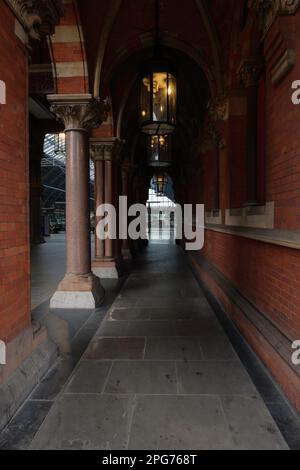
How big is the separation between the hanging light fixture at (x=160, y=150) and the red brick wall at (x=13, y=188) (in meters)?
5.17

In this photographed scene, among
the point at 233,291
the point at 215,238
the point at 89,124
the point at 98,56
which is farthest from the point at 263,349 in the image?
the point at 98,56

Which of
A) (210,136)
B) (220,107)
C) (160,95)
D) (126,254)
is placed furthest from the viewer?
(126,254)

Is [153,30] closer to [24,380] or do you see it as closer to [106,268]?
[106,268]

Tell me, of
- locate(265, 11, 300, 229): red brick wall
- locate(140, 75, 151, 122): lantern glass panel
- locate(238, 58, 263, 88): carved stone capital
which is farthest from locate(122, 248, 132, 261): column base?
locate(265, 11, 300, 229): red brick wall

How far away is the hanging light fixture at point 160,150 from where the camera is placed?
7484mm

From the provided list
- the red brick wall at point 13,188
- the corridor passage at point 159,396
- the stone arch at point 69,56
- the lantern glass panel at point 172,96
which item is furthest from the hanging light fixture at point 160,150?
the red brick wall at point 13,188

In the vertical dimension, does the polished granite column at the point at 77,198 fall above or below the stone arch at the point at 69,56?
below

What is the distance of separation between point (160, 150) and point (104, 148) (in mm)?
1367

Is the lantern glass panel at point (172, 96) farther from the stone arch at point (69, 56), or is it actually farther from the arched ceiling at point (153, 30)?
the stone arch at point (69, 56)

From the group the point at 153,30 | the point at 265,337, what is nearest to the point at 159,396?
the point at 265,337

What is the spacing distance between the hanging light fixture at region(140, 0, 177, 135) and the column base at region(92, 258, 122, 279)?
4198mm

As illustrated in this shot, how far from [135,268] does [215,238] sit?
11.3 feet

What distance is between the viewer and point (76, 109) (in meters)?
4.79
